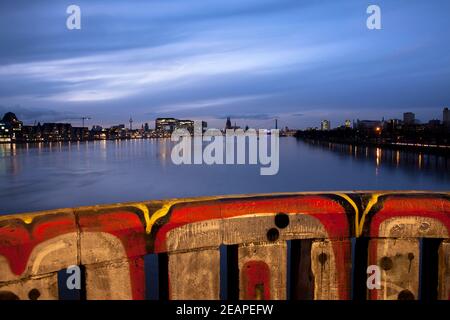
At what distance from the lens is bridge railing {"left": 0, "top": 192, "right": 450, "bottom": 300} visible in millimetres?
3180

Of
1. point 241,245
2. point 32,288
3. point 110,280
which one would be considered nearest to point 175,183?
point 241,245

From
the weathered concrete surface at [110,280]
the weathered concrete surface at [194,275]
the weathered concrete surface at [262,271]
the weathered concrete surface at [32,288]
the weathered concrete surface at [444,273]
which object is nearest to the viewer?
the weathered concrete surface at [32,288]

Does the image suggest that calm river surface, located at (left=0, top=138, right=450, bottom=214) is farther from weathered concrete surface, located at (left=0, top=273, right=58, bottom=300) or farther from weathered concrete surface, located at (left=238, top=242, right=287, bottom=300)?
weathered concrete surface, located at (left=238, top=242, right=287, bottom=300)

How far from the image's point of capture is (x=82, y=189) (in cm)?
4222

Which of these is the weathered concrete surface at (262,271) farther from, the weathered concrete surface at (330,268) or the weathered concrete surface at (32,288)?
the weathered concrete surface at (32,288)

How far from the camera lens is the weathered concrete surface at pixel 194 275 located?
352 cm

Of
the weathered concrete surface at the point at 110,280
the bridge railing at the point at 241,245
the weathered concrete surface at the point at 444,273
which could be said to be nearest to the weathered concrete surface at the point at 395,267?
the bridge railing at the point at 241,245

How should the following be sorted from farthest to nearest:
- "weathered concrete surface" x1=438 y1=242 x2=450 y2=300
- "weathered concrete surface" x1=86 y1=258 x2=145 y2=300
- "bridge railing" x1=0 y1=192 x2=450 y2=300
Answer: "weathered concrete surface" x1=438 y1=242 x2=450 y2=300, "weathered concrete surface" x1=86 y1=258 x2=145 y2=300, "bridge railing" x1=0 y1=192 x2=450 y2=300

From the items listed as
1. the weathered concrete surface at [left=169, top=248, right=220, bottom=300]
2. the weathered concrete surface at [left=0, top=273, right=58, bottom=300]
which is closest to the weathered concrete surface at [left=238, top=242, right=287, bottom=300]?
the weathered concrete surface at [left=169, top=248, right=220, bottom=300]

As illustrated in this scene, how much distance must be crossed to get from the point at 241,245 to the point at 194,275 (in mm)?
534

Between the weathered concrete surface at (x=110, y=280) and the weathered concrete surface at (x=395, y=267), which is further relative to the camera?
the weathered concrete surface at (x=395, y=267)
